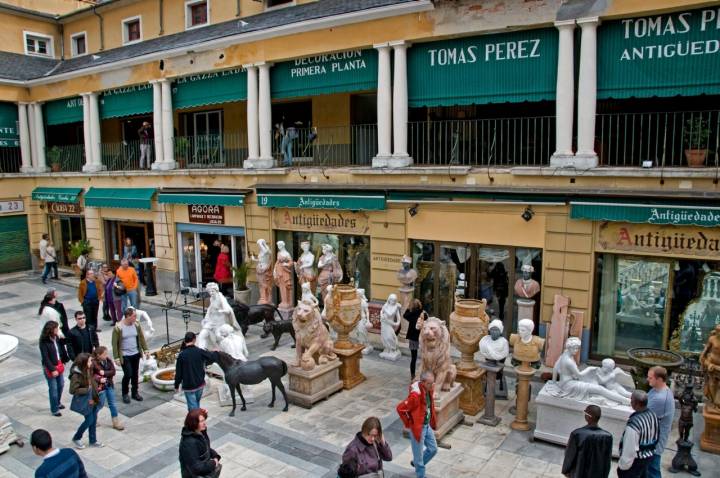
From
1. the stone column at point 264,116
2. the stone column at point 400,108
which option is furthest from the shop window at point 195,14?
the stone column at point 400,108

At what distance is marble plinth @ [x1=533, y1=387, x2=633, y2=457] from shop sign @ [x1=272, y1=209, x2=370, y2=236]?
7756mm

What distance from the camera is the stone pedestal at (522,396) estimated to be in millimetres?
9711

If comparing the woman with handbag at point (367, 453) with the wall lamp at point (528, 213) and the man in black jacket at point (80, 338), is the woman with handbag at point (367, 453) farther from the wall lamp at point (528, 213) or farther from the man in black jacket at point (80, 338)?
the wall lamp at point (528, 213)

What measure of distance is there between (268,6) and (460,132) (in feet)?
30.5

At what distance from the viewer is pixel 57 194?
25.0 m

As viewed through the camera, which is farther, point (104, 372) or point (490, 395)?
point (490, 395)

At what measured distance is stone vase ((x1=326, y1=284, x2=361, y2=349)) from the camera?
1185cm

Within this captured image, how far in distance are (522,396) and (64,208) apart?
22653mm

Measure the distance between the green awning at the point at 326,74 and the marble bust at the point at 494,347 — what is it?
27.3 ft

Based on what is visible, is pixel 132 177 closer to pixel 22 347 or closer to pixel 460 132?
pixel 22 347

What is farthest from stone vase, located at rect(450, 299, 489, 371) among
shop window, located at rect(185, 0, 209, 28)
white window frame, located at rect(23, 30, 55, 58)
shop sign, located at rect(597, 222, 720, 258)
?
white window frame, located at rect(23, 30, 55, 58)

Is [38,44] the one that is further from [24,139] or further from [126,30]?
[126,30]

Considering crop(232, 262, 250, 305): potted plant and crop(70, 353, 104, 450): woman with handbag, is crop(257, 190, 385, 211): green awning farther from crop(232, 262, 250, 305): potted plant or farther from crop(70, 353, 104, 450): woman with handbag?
crop(70, 353, 104, 450): woman with handbag

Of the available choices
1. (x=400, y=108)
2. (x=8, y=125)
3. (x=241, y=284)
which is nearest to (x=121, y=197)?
(x=241, y=284)
